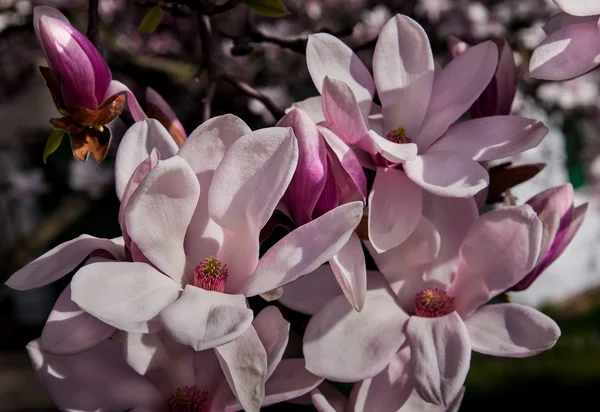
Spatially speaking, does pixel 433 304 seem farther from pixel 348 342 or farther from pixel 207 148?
pixel 207 148

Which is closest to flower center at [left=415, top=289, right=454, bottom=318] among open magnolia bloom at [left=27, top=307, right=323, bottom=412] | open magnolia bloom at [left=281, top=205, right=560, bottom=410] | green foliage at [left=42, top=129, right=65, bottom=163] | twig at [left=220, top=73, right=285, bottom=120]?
open magnolia bloom at [left=281, top=205, right=560, bottom=410]

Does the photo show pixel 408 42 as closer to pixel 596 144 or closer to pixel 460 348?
pixel 460 348

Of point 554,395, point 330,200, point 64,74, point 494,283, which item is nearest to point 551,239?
point 494,283

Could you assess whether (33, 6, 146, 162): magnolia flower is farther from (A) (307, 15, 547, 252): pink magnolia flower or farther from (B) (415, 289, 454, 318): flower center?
(B) (415, 289, 454, 318): flower center

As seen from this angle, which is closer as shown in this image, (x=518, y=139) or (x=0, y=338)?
(x=518, y=139)

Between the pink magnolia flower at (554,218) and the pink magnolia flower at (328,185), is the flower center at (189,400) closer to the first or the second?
the pink magnolia flower at (328,185)

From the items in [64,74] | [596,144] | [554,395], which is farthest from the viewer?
[596,144]

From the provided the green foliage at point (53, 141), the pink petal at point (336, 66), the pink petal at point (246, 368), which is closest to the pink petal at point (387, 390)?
the pink petal at point (246, 368)
